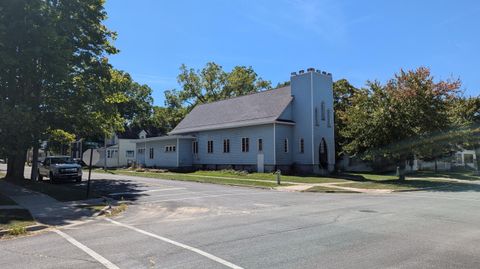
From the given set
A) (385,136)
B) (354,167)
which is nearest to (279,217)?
(385,136)

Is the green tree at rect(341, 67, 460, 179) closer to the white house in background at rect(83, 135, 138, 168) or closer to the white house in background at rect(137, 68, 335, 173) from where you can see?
the white house in background at rect(137, 68, 335, 173)

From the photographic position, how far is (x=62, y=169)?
27.6 m

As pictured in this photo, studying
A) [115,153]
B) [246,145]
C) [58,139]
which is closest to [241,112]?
[246,145]

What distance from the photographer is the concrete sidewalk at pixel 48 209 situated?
1269 centimetres

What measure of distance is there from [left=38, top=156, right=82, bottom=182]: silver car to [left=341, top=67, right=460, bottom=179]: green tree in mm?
19510

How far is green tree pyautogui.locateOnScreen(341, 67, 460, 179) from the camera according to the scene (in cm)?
2764

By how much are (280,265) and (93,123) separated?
23586mm

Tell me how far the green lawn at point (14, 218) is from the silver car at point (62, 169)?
13843 millimetres

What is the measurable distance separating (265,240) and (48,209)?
9532mm

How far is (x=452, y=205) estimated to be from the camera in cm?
1552

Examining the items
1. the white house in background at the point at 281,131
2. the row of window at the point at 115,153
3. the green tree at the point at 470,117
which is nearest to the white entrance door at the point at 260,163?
the white house in background at the point at 281,131

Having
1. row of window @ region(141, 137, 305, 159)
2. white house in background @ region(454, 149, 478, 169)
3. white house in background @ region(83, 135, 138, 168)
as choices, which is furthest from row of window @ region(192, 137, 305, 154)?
white house in background @ region(454, 149, 478, 169)

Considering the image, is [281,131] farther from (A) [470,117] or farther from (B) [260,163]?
(A) [470,117]

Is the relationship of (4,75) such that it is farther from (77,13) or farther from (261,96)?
(261,96)
